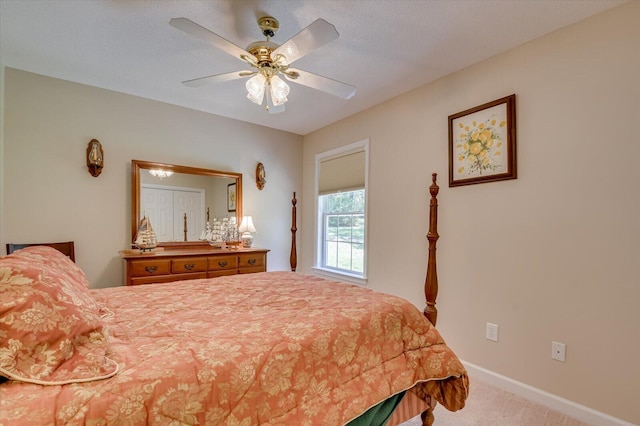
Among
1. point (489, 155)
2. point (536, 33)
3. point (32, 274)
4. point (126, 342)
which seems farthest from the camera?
point (489, 155)

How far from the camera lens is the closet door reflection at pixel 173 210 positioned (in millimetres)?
3227

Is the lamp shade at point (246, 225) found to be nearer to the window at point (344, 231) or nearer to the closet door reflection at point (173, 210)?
the closet door reflection at point (173, 210)

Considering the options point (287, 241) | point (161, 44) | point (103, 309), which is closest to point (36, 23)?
point (161, 44)

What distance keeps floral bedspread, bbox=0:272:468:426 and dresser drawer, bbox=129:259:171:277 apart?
92 centimetres

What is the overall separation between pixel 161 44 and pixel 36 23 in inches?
29.4

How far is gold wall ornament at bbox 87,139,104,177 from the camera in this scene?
9.36ft

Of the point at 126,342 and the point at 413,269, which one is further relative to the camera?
the point at 413,269

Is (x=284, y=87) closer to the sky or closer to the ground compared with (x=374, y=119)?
closer to the ground

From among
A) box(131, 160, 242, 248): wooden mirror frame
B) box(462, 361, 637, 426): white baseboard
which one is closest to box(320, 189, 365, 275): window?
box(131, 160, 242, 248): wooden mirror frame

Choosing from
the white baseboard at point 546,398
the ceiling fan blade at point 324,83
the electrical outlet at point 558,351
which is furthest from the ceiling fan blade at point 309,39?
the white baseboard at point 546,398

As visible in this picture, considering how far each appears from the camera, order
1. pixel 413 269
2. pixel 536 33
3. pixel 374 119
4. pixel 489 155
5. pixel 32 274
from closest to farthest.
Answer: pixel 32 274
pixel 536 33
pixel 489 155
pixel 413 269
pixel 374 119

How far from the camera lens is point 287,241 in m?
4.27

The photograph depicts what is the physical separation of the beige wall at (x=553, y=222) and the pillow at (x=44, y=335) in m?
2.45

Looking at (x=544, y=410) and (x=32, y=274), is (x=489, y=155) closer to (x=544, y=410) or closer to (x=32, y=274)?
(x=544, y=410)
